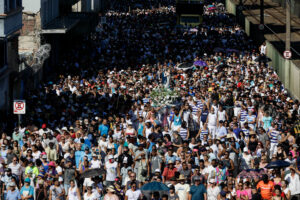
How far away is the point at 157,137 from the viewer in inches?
944

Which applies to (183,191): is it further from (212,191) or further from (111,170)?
(111,170)

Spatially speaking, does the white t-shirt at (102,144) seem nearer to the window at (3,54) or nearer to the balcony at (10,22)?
the balcony at (10,22)

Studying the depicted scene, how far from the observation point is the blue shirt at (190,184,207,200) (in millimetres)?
18109

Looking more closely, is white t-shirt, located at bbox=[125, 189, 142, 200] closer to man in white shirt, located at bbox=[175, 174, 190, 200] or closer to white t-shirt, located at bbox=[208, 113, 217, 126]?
man in white shirt, located at bbox=[175, 174, 190, 200]

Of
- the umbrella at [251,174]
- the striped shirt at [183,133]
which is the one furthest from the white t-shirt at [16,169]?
the striped shirt at [183,133]

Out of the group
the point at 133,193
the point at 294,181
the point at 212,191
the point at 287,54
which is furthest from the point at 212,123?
the point at 287,54

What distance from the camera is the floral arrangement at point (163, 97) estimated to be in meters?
28.9

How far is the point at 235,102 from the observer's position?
28562 mm

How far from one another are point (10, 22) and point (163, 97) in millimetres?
7520

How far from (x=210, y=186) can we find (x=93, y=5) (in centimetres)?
5559

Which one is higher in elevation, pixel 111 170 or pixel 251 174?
pixel 111 170

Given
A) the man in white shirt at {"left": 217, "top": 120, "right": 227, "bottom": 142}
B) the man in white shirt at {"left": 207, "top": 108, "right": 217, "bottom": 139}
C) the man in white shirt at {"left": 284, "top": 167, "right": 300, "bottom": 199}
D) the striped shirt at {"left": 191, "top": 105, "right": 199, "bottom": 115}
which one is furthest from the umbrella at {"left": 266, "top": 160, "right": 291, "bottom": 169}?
the striped shirt at {"left": 191, "top": 105, "right": 199, "bottom": 115}

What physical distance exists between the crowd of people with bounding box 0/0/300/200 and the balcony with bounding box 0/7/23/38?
2.67 metres

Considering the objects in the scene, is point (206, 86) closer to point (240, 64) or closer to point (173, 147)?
point (240, 64)
